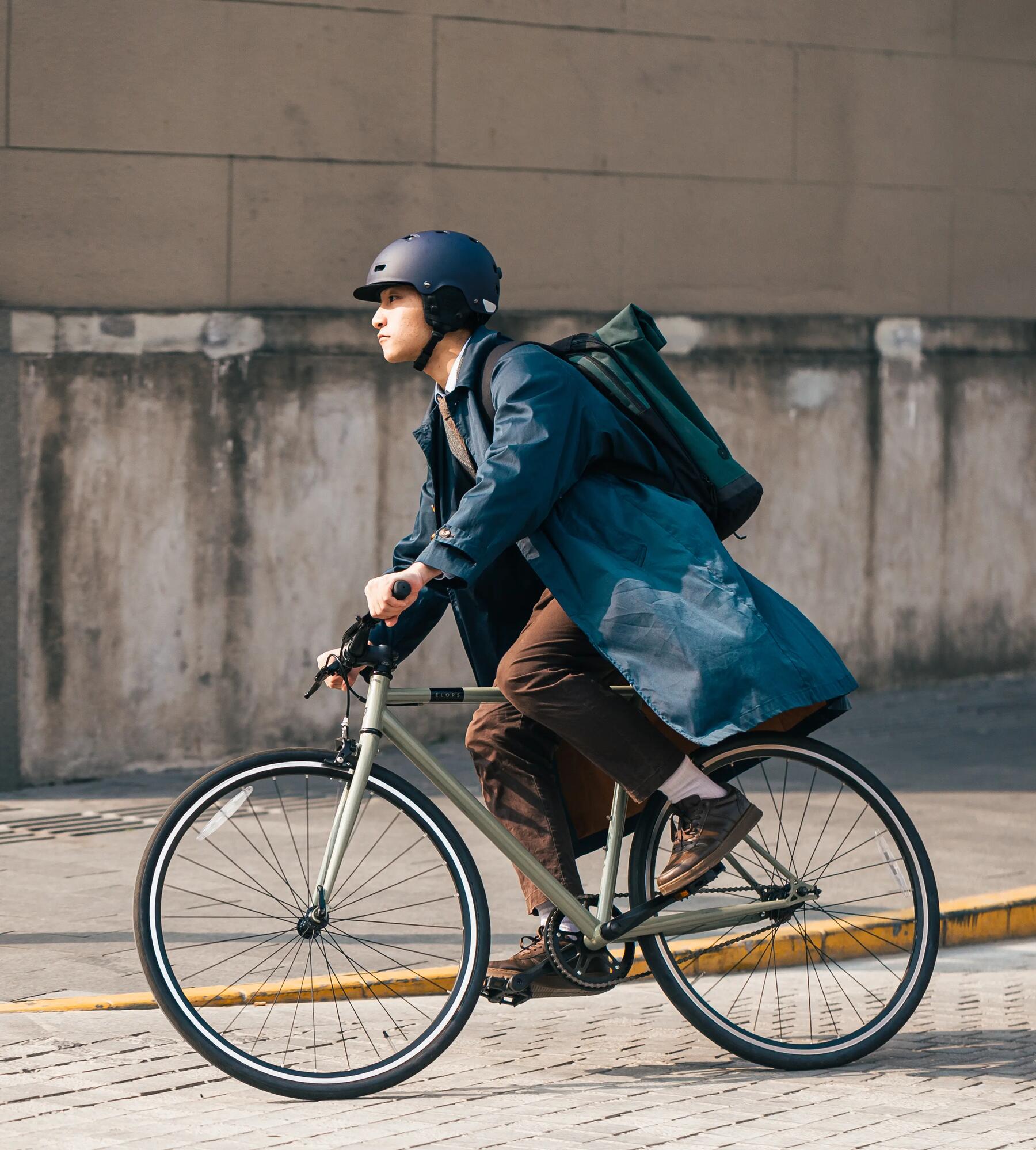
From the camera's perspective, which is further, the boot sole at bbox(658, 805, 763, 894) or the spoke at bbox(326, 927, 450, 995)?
the spoke at bbox(326, 927, 450, 995)

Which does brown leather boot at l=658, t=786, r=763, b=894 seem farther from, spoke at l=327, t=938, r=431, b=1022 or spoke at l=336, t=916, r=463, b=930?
spoke at l=336, t=916, r=463, b=930

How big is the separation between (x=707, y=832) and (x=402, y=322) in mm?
1359

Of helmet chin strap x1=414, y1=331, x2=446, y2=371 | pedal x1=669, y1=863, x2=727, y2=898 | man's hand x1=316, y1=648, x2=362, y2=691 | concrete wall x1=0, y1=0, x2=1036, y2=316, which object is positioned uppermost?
concrete wall x1=0, y1=0, x2=1036, y2=316

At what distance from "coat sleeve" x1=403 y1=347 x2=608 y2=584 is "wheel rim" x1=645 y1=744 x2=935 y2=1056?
77cm

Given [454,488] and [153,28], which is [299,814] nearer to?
[454,488]

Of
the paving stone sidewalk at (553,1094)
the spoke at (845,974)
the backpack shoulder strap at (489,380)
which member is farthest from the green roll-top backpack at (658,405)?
the paving stone sidewalk at (553,1094)

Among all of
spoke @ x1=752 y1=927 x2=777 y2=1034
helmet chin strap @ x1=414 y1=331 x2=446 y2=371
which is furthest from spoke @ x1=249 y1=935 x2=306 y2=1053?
helmet chin strap @ x1=414 y1=331 x2=446 y2=371

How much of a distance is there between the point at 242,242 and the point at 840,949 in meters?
4.64

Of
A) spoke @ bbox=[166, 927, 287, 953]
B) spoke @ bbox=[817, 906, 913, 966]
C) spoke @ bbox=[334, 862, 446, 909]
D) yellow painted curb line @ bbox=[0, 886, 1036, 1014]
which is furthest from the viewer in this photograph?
spoke @ bbox=[334, 862, 446, 909]

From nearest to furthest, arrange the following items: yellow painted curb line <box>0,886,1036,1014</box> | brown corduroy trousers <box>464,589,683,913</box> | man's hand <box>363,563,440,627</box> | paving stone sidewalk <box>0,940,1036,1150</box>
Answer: paving stone sidewalk <box>0,940,1036,1150</box>, man's hand <box>363,563,440,627</box>, brown corduroy trousers <box>464,589,683,913</box>, yellow painted curb line <box>0,886,1036,1014</box>

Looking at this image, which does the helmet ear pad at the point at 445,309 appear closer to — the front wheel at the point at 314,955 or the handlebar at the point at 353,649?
the handlebar at the point at 353,649

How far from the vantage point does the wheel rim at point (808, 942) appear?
16.1 feet

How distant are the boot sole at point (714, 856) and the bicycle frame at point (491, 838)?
9 centimetres

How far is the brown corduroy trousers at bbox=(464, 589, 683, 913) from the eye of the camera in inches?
183
